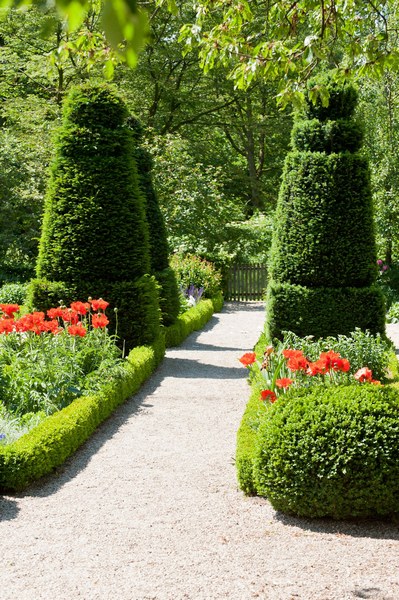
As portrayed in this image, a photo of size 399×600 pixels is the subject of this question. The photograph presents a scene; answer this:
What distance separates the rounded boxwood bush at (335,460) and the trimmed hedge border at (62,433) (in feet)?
5.72

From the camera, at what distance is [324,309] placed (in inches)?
367

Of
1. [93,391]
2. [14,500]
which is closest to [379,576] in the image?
[14,500]

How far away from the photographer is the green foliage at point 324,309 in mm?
9297

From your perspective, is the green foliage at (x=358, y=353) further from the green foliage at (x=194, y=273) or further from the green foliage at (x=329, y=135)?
the green foliage at (x=194, y=273)

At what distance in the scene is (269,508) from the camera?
5012 mm

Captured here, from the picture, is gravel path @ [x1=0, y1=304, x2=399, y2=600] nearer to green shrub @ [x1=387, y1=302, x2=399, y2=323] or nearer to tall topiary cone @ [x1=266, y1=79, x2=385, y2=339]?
tall topiary cone @ [x1=266, y1=79, x2=385, y2=339]

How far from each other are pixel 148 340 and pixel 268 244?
16.7m

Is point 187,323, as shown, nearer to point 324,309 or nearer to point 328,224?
point 324,309

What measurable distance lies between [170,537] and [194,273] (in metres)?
15.5

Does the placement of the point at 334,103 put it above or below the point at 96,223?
above

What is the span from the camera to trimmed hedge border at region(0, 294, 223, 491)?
5.34 m

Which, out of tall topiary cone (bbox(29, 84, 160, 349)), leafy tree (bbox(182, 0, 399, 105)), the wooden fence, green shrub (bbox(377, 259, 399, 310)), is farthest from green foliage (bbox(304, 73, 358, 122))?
the wooden fence

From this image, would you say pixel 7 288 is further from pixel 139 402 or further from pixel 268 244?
pixel 268 244

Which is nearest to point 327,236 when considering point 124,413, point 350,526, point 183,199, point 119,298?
point 119,298
